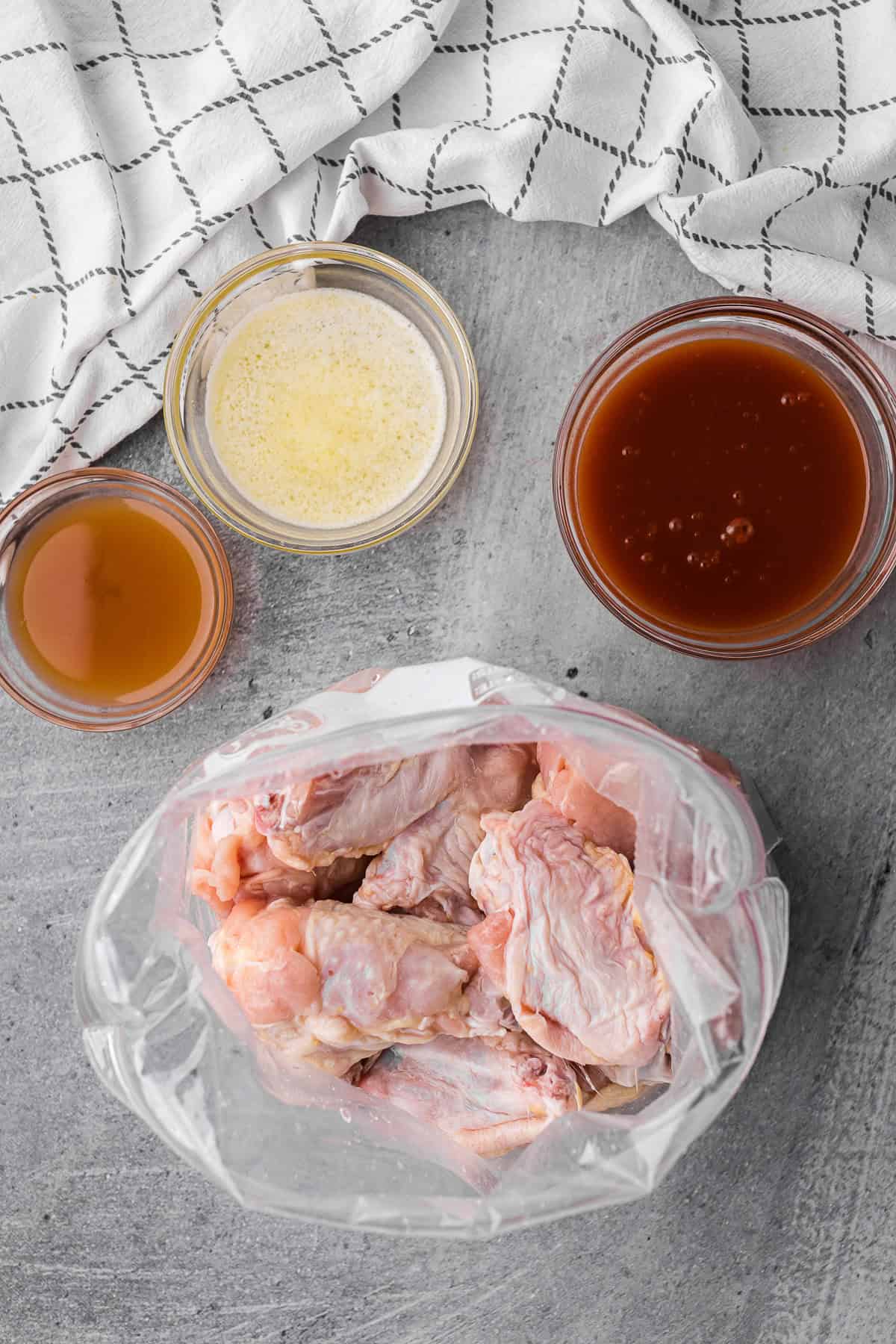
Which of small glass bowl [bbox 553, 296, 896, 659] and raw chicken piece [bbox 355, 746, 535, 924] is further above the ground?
small glass bowl [bbox 553, 296, 896, 659]

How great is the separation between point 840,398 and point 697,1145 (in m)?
0.91

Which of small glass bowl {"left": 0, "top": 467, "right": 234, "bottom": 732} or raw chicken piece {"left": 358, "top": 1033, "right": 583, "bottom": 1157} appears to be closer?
raw chicken piece {"left": 358, "top": 1033, "right": 583, "bottom": 1157}

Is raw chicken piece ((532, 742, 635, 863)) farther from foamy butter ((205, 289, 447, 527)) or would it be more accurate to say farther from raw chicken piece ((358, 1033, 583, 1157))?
foamy butter ((205, 289, 447, 527))

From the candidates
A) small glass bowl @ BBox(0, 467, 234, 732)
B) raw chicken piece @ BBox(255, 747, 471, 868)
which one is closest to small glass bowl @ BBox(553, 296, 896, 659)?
raw chicken piece @ BBox(255, 747, 471, 868)

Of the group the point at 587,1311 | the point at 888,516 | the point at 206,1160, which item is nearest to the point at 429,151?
the point at 888,516

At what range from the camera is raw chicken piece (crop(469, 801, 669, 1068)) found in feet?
3.51

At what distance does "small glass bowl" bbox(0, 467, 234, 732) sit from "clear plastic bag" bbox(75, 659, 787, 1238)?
0.86 feet

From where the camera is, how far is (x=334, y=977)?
3.50 feet

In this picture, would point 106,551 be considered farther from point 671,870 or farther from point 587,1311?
point 587,1311

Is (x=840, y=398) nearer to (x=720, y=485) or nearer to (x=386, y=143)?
(x=720, y=485)

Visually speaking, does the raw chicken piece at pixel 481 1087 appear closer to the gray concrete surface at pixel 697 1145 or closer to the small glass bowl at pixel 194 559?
the gray concrete surface at pixel 697 1145

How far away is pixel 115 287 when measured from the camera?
4.34 feet

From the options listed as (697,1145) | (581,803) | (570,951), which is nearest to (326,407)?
(581,803)

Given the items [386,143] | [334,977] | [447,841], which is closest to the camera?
[334,977]
